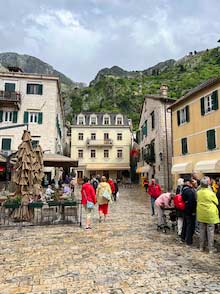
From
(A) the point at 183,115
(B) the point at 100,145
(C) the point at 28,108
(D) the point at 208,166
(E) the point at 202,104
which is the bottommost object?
(D) the point at 208,166

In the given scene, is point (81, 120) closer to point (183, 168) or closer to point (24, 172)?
point (183, 168)

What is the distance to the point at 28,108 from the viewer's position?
26516 mm

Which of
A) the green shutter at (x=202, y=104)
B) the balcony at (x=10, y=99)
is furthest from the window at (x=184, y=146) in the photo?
the balcony at (x=10, y=99)

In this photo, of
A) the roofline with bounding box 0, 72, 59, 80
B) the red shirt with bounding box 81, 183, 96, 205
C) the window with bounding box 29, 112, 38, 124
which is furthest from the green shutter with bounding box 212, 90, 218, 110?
the window with bounding box 29, 112, 38, 124

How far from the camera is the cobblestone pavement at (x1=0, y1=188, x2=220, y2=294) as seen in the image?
155 inches

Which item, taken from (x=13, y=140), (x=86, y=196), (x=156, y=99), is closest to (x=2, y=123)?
(x=13, y=140)

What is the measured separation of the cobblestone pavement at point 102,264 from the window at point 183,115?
15.1m

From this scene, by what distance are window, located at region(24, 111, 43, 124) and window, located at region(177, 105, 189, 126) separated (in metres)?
15.0

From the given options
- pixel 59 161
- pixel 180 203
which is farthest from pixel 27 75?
pixel 180 203

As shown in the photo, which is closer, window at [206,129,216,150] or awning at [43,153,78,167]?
awning at [43,153,78,167]

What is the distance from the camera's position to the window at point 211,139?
17.2 meters

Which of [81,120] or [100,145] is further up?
[81,120]

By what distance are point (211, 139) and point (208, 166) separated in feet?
7.03

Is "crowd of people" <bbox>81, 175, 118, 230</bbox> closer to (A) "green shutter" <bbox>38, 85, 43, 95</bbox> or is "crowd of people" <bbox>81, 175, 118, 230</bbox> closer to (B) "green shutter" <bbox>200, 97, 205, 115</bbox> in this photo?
(B) "green shutter" <bbox>200, 97, 205, 115</bbox>
